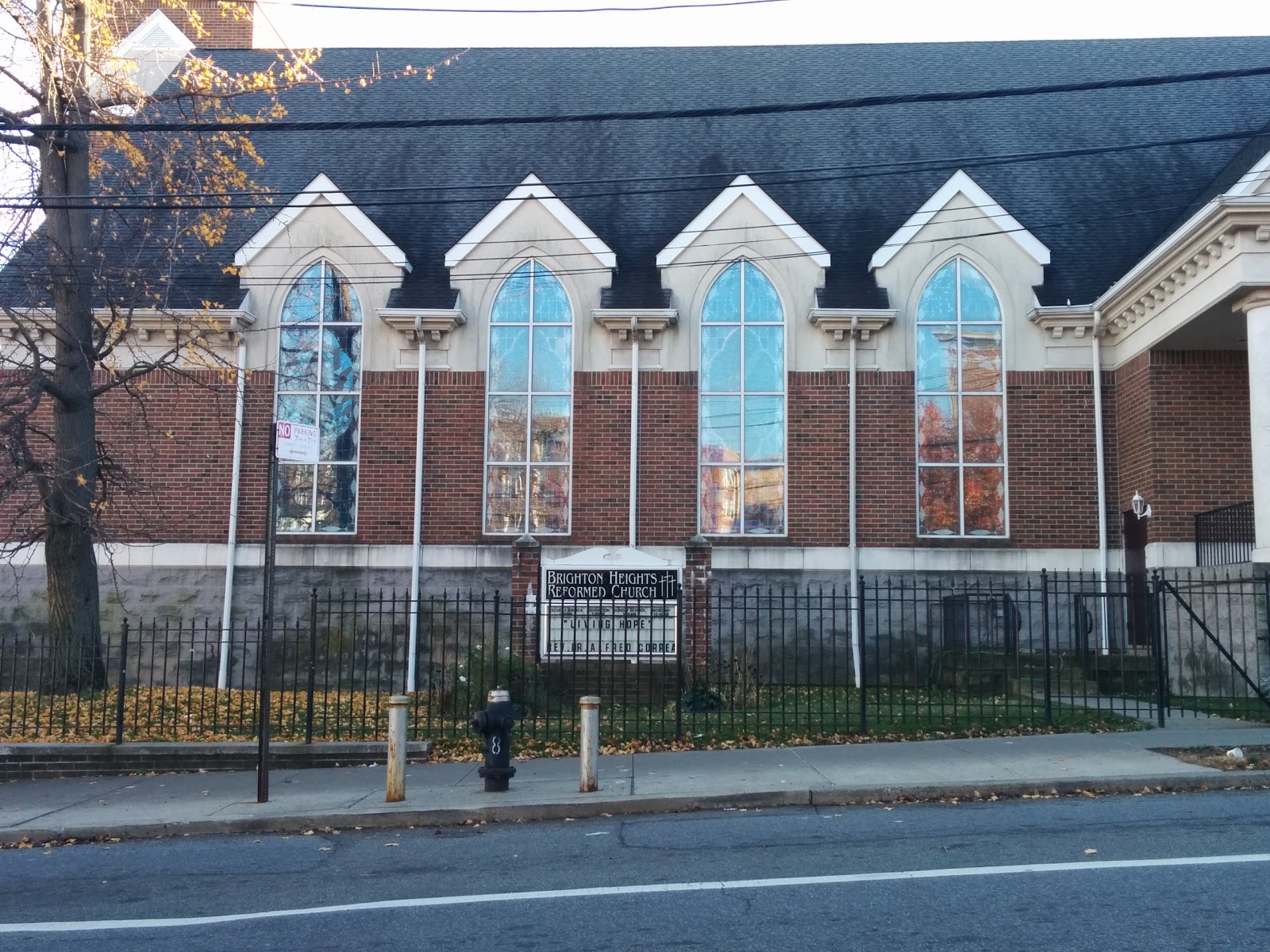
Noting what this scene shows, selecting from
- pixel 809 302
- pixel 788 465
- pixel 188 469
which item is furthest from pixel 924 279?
pixel 188 469

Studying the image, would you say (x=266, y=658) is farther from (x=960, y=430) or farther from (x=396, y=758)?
(x=960, y=430)

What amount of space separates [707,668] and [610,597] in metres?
1.98

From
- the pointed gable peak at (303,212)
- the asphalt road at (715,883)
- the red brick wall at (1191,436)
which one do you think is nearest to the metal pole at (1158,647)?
the asphalt road at (715,883)

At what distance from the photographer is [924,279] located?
18609mm

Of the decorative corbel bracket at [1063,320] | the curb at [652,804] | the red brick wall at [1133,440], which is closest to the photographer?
the curb at [652,804]

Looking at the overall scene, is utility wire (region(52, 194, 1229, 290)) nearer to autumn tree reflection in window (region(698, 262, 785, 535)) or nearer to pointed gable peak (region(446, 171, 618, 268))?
pointed gable peak (region(446, 171, 618, 268))

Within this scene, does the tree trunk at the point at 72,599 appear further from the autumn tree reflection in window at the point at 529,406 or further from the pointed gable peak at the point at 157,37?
the pointed gable peak at the point at 157,37

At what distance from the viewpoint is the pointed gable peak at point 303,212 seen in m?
18.7

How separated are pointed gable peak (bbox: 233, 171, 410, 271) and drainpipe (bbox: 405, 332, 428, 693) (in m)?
1.46

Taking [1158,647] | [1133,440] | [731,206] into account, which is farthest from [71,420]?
[1133,440]

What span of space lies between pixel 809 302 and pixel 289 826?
12.1 metres

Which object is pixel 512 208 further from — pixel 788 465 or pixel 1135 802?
pixel 1135 802

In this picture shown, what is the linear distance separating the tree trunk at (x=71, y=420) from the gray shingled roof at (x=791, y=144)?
3.86 metres

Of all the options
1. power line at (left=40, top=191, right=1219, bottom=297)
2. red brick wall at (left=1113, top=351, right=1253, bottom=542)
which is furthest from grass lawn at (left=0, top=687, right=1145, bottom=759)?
power line at (left=40, top=191, right=1219, bottom=297)
